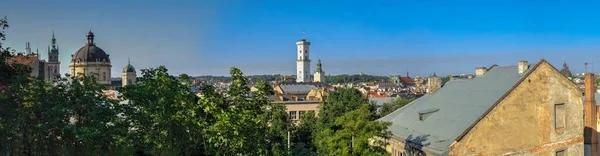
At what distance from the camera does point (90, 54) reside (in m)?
138

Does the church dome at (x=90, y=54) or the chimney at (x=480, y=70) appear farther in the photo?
the church dome at (x=90, y=54)

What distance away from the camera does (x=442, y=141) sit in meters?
25.0

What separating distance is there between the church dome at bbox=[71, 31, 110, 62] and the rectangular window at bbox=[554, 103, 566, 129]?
13235 centimetres

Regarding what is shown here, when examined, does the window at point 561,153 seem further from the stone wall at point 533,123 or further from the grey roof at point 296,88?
the grey roof at point 296,88

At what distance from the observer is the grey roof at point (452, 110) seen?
25266mm

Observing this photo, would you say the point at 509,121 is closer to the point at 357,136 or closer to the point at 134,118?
the point at 357,136

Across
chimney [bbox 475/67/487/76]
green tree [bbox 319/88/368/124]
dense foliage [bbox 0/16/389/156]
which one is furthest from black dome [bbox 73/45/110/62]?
dense foliage [bbox 0/16/389/156]

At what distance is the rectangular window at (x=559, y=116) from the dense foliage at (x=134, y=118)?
20.1 m

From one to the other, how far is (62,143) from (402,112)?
27.5 metres

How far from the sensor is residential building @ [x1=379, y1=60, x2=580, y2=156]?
970 inches

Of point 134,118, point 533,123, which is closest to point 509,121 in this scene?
point 533,123

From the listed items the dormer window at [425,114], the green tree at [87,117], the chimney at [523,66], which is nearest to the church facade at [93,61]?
the dormer window at [425,114]

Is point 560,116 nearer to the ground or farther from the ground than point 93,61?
nearer to the ground

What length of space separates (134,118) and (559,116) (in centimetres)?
2430
